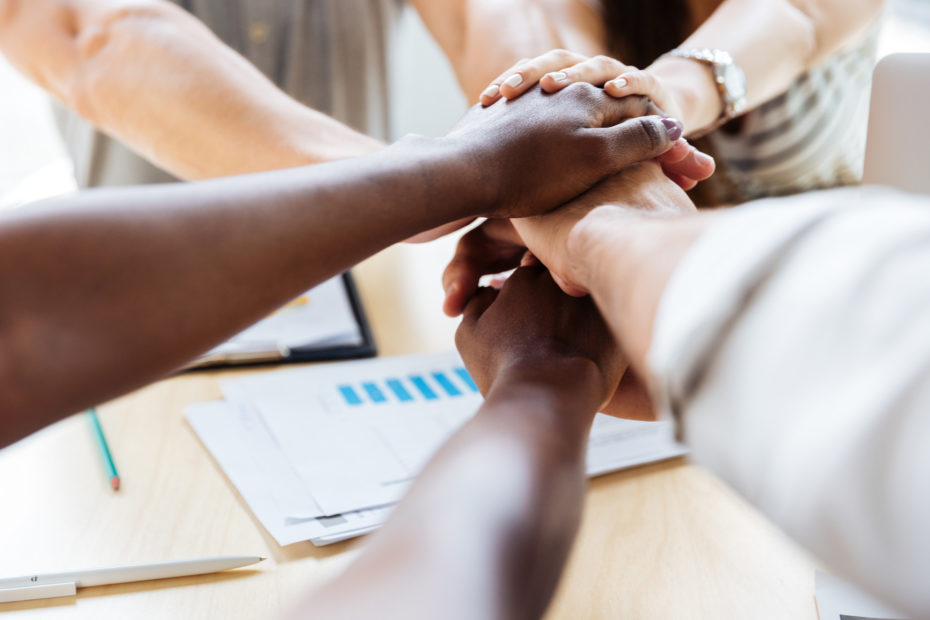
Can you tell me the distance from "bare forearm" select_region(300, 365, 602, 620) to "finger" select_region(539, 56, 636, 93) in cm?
35

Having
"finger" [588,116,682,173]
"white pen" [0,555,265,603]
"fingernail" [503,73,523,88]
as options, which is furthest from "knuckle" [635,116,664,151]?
"white pen" [0,555,265,603]

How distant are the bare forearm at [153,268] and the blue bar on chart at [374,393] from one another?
0.88 feet

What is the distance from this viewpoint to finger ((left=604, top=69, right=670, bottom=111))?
2.49 feet

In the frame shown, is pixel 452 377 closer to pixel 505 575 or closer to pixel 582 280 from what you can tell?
pixel 582 280

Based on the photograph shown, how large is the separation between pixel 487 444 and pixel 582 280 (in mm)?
197

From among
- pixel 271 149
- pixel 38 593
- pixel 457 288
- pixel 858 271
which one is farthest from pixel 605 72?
pixel 38 593

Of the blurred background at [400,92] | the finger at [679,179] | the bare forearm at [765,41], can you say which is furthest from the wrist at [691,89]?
the blurred background at [400,92]

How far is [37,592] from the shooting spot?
55 centimetres

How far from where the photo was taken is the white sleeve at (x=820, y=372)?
0.32 metres

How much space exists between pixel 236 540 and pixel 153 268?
24 centimetres

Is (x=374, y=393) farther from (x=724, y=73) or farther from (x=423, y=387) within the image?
(x=724, y=73)

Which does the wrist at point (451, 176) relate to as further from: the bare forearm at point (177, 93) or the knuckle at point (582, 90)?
the bare forearm at point (177, 93)

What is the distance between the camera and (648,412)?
66 centimetres

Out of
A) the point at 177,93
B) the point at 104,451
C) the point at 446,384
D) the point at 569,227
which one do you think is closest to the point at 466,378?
the point at 446,384
